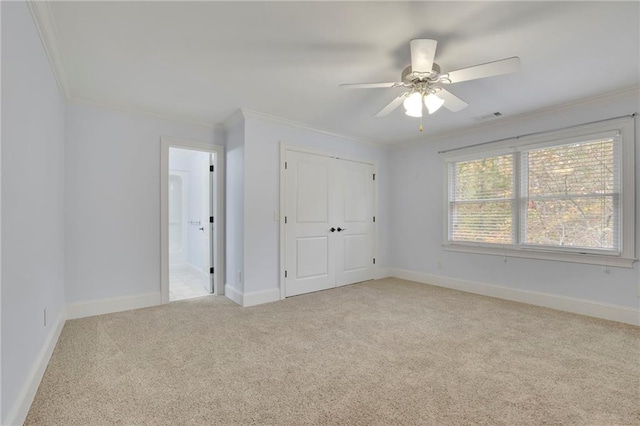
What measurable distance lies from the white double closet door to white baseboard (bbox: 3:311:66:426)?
2.39 metres

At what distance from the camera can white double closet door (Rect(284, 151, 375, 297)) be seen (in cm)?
419

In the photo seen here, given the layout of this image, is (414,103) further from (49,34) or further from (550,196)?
(49,34)

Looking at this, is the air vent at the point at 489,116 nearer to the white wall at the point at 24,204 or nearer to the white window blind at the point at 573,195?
the white window blind at the point at 573,195

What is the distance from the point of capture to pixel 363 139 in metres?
5.00

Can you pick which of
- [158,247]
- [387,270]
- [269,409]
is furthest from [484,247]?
[158,247]

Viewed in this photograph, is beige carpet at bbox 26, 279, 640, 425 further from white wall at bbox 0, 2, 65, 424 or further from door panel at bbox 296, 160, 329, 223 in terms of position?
door panel at bbox 296, 160, 329, 223

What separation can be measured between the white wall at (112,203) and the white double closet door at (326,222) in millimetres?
1669

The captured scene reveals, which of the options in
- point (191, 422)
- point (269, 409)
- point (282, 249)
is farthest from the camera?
point (282, 249)

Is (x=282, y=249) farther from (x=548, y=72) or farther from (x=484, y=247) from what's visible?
(x=548, y=72)

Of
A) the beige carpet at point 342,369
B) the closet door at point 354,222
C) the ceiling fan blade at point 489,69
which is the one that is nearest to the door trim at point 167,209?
the beige carpet at point 342,369

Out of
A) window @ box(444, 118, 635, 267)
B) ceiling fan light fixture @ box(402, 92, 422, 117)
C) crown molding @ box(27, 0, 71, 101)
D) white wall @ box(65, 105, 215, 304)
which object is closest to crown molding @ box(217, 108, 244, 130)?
white wall @ box(65, 105, 215, 304)

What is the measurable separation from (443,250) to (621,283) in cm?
198

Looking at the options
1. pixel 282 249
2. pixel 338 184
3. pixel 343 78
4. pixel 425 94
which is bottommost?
pixel 282 249

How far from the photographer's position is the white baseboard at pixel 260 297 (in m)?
3.69
